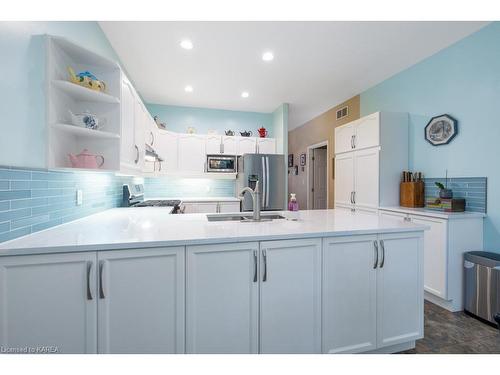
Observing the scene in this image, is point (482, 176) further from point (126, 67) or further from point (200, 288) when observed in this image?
point (126, 67)

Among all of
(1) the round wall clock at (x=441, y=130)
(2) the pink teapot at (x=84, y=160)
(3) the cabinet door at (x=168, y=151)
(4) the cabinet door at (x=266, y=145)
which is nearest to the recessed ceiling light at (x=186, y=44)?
(2) the pink teapot at (x=84, y=160)

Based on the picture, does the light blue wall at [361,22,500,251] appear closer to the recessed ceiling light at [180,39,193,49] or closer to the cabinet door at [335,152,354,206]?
the cabinet door at [335,152,354,206]

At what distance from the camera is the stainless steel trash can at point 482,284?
78.6 inches

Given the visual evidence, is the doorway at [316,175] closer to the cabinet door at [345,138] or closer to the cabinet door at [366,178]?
the cabinet door at [345,138]

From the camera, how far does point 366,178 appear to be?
10.6 feet

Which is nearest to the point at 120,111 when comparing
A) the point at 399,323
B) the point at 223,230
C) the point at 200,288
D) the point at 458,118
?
the point at 223,230

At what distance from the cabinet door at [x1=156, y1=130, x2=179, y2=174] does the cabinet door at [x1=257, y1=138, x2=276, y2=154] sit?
1.60m

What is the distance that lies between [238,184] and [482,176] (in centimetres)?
340

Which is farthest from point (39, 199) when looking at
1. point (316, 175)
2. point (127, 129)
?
point (316, 175)

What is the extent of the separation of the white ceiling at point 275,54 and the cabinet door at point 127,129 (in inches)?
31.4

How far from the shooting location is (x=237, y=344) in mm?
1301

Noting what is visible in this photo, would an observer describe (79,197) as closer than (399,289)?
No

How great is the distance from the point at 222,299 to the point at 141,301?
0.42m

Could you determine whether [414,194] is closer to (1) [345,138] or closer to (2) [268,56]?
(1) [345,138]
